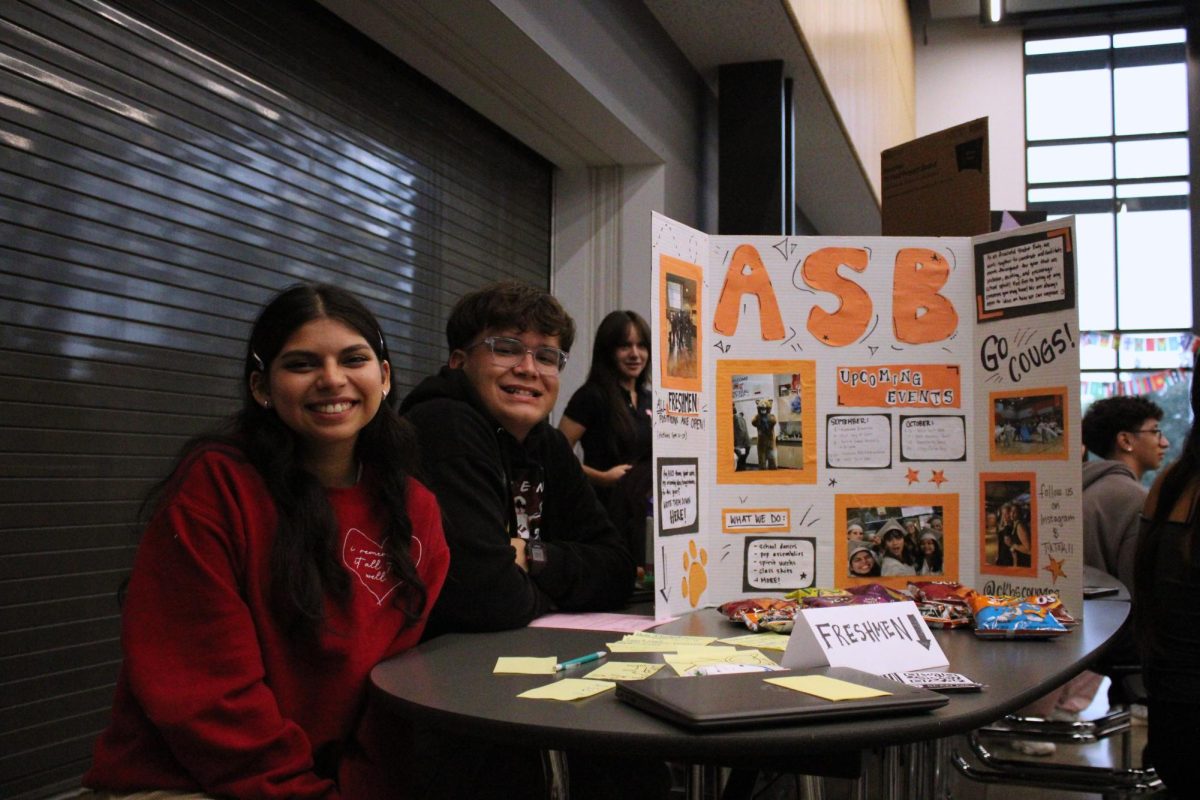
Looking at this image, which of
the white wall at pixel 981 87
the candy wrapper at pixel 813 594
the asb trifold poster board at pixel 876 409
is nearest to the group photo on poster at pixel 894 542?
the asb trifold poster board at pixel 876 409

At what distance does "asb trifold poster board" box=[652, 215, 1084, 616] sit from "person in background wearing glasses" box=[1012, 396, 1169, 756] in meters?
0.66

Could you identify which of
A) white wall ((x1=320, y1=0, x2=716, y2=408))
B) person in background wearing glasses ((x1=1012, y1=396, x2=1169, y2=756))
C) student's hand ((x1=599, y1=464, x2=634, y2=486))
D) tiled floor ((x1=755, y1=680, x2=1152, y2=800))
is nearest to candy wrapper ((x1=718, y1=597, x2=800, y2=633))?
tiled floor ((x1=755, y1=680, x2=1152, y2=800))

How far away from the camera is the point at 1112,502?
3.46 m

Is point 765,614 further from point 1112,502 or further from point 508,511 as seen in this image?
point 1112,502

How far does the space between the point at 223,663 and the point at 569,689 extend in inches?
17.7

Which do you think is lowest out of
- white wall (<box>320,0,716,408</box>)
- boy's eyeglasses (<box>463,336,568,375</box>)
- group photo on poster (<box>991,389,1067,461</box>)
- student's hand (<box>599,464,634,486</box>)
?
student's hand (<box>599,464,634,486</box>)

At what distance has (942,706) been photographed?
3.95ft

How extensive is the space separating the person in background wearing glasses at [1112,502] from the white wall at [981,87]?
6799 millimetres

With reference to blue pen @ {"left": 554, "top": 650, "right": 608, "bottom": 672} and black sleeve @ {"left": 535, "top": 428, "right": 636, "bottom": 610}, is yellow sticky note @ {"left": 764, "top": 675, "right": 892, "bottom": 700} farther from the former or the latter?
black sleeve @ {"left": 535, "top": 428, "right": 636, "bottom": 610}

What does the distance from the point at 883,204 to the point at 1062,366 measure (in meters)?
0.93

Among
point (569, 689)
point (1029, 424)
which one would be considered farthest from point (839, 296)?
point (569, 689)

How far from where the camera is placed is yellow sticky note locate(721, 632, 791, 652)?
1.62 metres

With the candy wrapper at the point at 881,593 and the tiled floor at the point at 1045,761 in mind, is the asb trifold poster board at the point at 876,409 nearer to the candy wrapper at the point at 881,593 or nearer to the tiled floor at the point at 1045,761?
the candy wrapper at the point at 881,593

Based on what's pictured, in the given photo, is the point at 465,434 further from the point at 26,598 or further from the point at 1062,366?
→ the point at 1062,366
